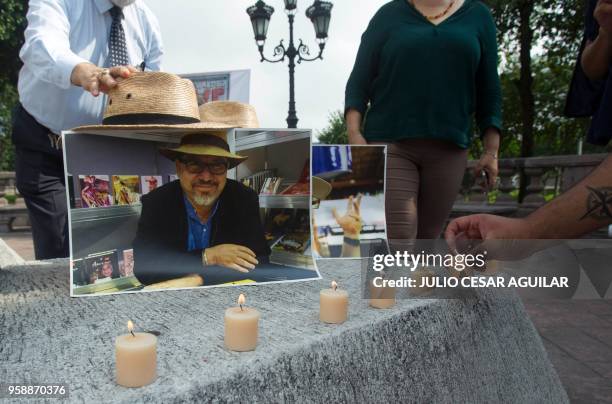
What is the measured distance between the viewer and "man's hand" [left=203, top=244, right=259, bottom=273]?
126cm

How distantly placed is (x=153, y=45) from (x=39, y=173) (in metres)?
0.69

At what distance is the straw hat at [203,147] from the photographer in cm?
122

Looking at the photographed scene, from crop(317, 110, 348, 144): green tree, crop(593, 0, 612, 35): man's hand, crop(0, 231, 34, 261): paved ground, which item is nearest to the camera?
crop(593, 0, 612, 35): man's hand

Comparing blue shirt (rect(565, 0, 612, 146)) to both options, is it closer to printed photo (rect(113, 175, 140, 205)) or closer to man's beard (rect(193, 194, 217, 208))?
man's beard (rect(193, 194, 217, 208))

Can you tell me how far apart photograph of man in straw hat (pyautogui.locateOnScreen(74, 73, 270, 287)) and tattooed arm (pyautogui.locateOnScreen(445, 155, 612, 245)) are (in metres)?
0.74

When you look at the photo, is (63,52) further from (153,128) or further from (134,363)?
(134,363)

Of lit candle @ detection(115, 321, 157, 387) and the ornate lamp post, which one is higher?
the ornate lamp post

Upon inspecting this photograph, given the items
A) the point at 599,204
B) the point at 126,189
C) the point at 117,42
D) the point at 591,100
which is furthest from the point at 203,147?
the point at 591,100

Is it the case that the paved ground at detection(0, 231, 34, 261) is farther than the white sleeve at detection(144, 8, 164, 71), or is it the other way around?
the paved ground at detection(0, 231, 34, 261)

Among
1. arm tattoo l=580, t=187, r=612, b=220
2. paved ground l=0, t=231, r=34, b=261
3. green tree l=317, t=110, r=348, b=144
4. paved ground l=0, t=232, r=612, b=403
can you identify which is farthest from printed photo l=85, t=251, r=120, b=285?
green tree l=317, t=110, r=348, b=144

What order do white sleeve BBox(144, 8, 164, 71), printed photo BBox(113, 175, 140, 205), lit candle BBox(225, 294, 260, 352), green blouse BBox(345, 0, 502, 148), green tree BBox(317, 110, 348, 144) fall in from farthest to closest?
green tree BBox(317, 110, 348, 144), white sleeve BBox(144, 8, 164, 71), green blouse BBox(345, 0, 502, 148), printed photo BBox(113, 175, 140, 205), lit candle BBox(225, 294, 260, 352)

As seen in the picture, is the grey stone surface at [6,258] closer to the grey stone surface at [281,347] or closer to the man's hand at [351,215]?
the grey stone surface at [281,347]

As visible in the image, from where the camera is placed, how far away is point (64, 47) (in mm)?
1307

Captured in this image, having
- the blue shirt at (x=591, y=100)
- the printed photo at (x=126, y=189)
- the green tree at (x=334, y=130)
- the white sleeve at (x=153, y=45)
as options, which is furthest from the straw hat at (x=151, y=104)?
the green tree at (x=334, y=130)
